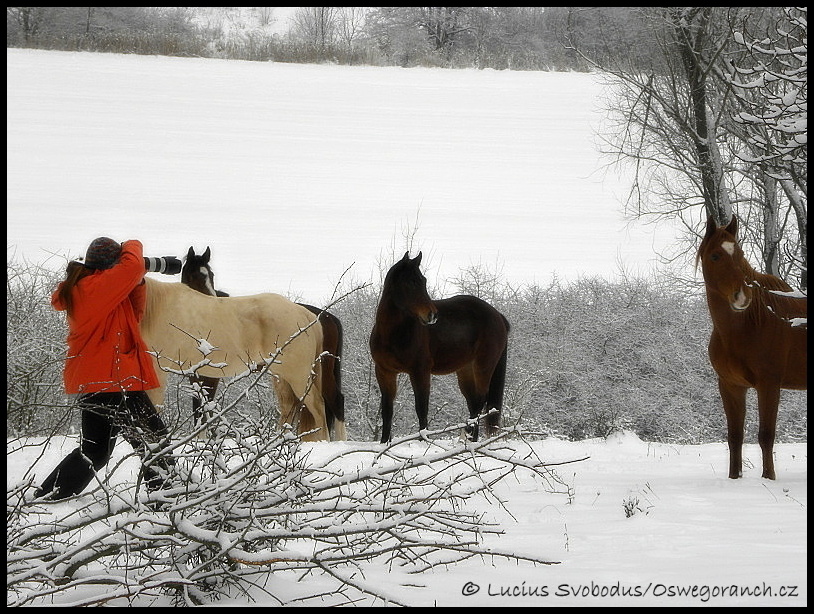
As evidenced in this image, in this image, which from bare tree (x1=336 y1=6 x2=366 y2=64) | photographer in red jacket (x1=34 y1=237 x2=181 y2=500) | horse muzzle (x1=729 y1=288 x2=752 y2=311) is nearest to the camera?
photographer in red jacket (x1=34 y1=237 x2=181 y2=500)

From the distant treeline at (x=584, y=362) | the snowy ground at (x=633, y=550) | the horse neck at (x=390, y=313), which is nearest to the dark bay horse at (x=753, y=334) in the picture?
the snowy ground at (x=633, y=550)

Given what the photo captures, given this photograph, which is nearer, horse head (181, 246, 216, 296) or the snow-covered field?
horse head (181, 246, 216, 296)

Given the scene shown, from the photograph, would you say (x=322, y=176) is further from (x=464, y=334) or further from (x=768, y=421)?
(x=768, y=421)

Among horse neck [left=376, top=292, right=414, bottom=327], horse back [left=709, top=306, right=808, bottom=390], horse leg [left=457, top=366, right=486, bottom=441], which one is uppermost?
horse back [left=709, top=306, right=808, bottom=390]

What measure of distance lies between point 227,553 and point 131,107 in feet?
86.9

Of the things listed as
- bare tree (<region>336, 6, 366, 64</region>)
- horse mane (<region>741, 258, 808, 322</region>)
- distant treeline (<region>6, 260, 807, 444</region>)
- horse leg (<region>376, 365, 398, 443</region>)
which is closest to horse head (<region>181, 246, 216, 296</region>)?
horse leg (<region>376, 365, 398, 443</region>)

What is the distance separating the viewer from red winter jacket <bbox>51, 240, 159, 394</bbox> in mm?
5082

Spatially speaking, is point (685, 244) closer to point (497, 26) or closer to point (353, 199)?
point (497, 26)

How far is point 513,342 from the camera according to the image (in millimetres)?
15750

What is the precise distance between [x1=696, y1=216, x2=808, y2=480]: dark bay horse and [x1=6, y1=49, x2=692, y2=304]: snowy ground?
33.4 ft

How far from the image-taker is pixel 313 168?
958 inches

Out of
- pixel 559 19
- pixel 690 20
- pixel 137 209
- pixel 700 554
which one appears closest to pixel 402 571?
pixel 700 554

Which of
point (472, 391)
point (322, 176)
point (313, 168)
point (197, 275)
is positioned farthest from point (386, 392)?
point (322, 176)

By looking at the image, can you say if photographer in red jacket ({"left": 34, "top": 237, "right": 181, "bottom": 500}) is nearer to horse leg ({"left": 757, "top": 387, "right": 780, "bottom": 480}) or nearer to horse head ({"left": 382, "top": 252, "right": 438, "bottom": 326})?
horse head ({"left": 382, "top": 252, "right": 438, "bottom": 326})
